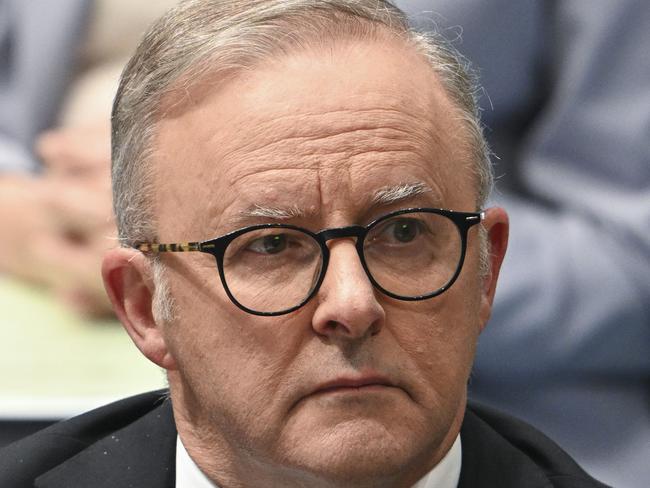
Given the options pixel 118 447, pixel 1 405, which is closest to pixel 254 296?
pixel 118 447

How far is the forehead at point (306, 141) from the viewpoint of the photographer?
1824mm

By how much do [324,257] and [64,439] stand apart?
609 mm

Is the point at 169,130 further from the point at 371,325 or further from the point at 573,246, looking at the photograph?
the point at 573,246

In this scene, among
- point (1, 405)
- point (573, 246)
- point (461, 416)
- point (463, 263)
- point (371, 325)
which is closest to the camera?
point (371, 325)

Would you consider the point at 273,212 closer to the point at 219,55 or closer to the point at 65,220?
the point at 219,55

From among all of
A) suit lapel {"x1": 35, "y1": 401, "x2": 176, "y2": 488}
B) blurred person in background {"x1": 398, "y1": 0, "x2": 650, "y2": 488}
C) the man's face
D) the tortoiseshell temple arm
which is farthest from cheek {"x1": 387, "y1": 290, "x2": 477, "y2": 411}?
blurred person in background {"x1": 398, "y1": 0, "x2": 650, "y2": 488}

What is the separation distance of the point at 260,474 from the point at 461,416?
0.96 ft

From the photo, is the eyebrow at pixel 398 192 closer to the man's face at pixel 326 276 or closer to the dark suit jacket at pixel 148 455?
the man's face at pixel 326 276

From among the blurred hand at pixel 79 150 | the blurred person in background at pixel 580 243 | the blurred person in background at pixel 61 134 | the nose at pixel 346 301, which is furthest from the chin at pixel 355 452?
the blurred hand at pixel 79 150

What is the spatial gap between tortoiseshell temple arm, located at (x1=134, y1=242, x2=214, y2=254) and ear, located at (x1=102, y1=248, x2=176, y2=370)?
0.03 meters

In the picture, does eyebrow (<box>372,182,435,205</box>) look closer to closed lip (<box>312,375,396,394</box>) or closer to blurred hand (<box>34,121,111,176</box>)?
closed lip (<box>312,375,396,394</box>)

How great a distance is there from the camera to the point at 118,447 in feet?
7.00

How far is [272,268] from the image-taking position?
5.99ft

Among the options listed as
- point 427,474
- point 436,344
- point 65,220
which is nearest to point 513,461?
point 427,474
